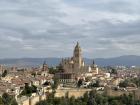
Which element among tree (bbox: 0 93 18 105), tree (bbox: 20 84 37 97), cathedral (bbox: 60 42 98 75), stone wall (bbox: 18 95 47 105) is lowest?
stone wall (bbox: 18 95 47 105)

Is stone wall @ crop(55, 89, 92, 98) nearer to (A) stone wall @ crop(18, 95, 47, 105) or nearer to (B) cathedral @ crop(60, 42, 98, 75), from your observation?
(A) stone wall @ crop(18, 95, 47, 105)

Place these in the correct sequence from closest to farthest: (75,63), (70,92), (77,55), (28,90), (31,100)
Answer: (31,100) → (28,90) → (70,92) → (77,55) → (75,63)

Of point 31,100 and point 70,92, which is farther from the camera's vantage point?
point 70,92

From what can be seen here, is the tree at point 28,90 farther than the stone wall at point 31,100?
Yes

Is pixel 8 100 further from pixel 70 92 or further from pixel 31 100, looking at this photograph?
pixel 70 92

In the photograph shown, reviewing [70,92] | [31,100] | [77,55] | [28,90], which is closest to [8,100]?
[31,100]

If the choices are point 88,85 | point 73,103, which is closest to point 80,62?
point 88,85

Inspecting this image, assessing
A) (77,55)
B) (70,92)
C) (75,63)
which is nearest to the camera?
(70,92)

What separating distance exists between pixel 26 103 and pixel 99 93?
1057 cm

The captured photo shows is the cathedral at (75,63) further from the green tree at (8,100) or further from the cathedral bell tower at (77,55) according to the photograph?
the green tree at (8,100)

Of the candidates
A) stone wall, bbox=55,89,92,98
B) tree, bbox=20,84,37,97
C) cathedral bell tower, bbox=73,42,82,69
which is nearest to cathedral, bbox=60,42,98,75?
cathedral bell tower, bbox=73,42,82,69

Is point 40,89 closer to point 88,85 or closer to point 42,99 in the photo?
point 42,99

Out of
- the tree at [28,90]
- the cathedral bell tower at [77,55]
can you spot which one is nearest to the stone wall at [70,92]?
the tree at [28,90]

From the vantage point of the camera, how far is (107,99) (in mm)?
37469
